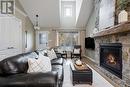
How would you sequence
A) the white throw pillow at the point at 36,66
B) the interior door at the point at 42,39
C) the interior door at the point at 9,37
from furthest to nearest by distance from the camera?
the interior door at the point at 42,39
the interior door at the point at 9,37
the white throw pillow at the point at 36,66

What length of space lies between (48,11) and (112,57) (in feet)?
19.5

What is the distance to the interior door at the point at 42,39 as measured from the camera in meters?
12.4

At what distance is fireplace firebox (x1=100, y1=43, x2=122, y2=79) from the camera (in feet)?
14.8

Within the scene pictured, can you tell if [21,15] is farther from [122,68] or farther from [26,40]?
[122,68]

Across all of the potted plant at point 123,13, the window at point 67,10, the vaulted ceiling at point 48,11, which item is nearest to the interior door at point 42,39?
the vaulted ceiling at point 48,11

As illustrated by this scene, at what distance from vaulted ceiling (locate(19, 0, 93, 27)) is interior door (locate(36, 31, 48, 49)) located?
903 mm

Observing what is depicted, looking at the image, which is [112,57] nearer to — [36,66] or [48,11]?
[36,66]

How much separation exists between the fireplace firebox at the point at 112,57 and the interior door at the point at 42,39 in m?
6.74

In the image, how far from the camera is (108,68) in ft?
18.1

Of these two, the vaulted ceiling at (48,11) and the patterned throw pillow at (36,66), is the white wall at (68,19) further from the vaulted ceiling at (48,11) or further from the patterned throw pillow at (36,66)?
the patterned throw pillow at (36,66)

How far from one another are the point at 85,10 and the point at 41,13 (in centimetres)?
269

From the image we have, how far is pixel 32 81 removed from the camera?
7.47ft

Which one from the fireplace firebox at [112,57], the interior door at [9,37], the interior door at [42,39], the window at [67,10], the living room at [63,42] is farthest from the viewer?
the interior door at [42,39]

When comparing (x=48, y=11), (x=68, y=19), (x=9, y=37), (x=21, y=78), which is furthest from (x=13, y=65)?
(x=68, y=19)
